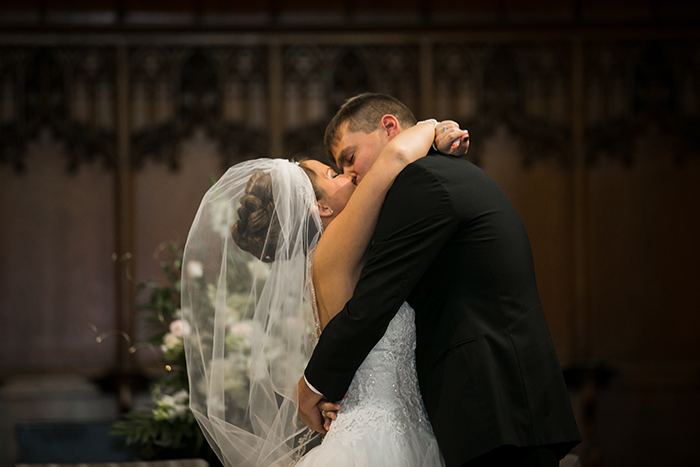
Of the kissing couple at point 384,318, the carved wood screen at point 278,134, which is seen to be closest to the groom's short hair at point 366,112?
the kissing couple at point 384,318

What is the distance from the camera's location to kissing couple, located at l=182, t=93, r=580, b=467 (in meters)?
1.52

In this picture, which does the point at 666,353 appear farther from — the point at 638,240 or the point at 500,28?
the point at 500,28

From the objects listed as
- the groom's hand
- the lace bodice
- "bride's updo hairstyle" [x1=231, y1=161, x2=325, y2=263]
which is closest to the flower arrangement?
"bride's updo hairstyle" [x1=231, y1=161, x2=325, y2=263]

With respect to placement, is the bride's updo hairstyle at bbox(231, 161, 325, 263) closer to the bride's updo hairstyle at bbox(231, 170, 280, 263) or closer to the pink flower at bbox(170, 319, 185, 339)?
the bride's updo hairstyle at bbox(231, 170, 280, 263)

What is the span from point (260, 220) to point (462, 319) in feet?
2.49

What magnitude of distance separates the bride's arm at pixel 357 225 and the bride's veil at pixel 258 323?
21 centimetres

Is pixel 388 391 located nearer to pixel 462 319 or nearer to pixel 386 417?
pixel 386 417

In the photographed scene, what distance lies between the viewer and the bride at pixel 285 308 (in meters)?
1.67

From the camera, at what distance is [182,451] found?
268cm

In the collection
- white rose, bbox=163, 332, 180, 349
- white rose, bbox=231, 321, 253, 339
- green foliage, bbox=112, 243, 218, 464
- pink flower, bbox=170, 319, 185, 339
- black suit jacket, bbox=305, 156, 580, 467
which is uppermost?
black suit jacket, bbox=305, 156, 580, 467

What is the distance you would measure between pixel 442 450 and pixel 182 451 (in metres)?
1.53

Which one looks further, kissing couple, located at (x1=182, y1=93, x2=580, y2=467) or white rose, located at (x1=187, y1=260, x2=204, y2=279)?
white rose, located at (x1=187, y1=260, x2=204, y2=279)

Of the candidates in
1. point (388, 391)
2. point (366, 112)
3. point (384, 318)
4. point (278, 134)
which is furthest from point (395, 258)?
point (278, 134)

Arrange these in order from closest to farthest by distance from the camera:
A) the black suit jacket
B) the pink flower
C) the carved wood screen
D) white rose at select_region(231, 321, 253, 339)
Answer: the black suit jacket < white rose at select_region(231, 321, 253, 339) < the pink flower < the carved wood screen
